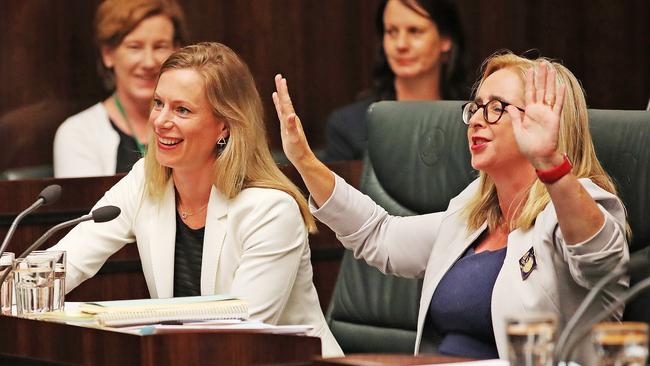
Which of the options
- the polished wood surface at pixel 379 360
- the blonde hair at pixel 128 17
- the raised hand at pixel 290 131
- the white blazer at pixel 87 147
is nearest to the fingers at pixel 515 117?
the raised hand at pixel 290 131

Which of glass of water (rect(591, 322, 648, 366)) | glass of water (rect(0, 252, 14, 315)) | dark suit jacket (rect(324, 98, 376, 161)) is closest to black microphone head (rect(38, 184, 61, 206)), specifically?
glass of water (rect(0, 252, 14, 315))

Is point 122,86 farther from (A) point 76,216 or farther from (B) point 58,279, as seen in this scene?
(B) point 58,279

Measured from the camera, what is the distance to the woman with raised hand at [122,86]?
4.32m

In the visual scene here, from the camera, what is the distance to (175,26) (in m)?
4.48

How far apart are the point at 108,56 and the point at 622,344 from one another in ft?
10.4

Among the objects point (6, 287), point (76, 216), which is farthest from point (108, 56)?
point (6, 287)

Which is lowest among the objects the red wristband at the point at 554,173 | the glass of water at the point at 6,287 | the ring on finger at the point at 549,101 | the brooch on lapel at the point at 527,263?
the glass of water at the point at 6,287

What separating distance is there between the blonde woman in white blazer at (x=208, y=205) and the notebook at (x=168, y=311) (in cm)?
59

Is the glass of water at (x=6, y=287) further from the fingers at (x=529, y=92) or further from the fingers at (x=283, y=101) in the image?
the fingers at (x=529, y=92)

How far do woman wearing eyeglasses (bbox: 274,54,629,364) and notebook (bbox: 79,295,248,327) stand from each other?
0.51 m

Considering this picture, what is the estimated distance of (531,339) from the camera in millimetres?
1627

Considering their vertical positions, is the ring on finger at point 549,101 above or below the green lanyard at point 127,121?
above

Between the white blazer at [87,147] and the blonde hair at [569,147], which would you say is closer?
the blonde hair at [569,147]

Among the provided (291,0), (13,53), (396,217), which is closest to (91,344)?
(396,217)
